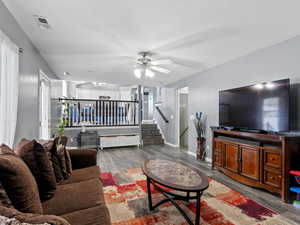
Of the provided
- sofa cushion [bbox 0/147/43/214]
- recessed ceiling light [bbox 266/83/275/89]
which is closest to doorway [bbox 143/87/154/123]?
recessed ceiling light [bbox 266/83/275/89]

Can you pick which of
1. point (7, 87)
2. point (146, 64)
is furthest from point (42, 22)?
point (146, 64)

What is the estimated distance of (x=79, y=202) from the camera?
4.49 feet

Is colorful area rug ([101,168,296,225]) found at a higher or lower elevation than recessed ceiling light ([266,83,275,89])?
lower

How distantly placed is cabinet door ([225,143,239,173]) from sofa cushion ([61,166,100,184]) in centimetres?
256

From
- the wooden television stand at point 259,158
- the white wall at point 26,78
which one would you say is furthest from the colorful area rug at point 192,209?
the white wall at point 26,78

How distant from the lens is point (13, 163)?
1008 millimetres

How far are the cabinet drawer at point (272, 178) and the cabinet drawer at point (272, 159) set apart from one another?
106mm

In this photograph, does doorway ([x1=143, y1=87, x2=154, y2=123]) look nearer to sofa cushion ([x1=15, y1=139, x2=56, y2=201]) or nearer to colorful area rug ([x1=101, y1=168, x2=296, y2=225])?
colorful area rug ([x1=101, y1=168, x2=296, y2=225])

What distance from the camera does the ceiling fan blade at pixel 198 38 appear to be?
230 centimetres

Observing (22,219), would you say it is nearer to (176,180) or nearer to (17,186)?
(17,186)

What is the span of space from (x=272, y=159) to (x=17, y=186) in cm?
314

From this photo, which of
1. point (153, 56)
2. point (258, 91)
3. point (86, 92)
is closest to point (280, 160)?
point (258, 91)

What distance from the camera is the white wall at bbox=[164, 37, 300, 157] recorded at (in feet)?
8.16

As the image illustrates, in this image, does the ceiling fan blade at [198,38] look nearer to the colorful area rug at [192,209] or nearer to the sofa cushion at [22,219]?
the colorful area rug at [192,209]
